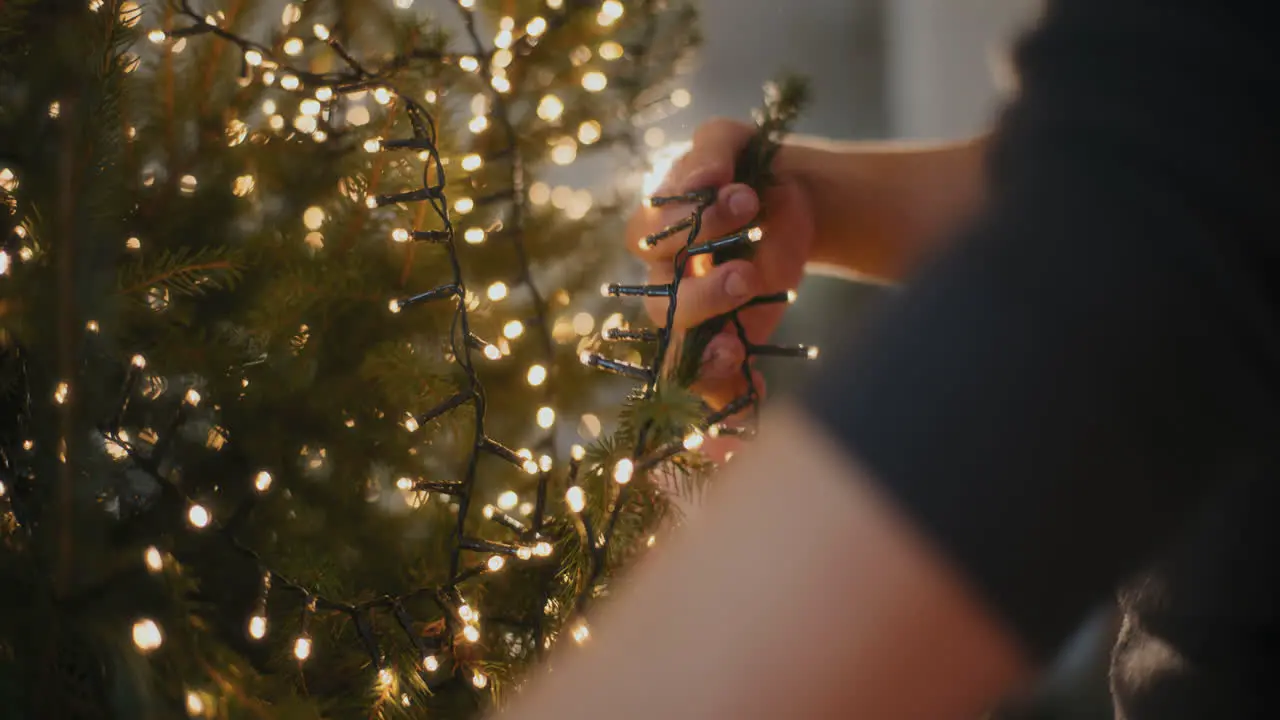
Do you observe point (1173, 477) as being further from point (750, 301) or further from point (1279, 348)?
point (750, 301)

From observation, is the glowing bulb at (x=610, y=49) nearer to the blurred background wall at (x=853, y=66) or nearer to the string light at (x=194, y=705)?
the string light at (x=194, y=705)

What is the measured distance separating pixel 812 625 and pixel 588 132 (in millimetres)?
506

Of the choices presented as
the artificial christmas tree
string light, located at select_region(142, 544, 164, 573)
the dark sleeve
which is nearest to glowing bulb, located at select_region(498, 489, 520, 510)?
the artificial christmas tree

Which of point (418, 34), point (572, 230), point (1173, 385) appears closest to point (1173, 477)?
point (1173, 385)

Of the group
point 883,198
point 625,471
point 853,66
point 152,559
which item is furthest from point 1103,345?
point 853,66

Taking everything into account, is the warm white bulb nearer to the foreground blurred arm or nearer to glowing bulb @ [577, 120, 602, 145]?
the foreground blurred arm

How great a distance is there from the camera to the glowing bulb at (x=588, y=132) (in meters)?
0.62

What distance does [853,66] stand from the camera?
7.47ft

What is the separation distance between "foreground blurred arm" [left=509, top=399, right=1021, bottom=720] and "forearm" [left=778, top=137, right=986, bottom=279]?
42 cm

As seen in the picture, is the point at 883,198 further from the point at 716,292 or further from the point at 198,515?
the point at 198,515

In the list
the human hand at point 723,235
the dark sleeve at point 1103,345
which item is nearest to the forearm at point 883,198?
the human hand at point 723,235

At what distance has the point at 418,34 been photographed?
1.58 feet

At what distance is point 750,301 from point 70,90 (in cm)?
28

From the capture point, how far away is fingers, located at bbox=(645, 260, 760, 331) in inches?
15.6
